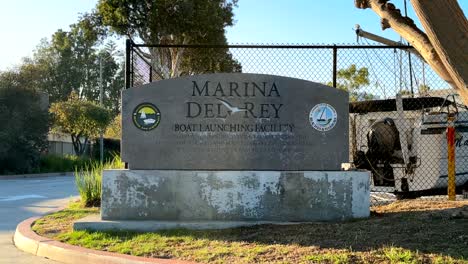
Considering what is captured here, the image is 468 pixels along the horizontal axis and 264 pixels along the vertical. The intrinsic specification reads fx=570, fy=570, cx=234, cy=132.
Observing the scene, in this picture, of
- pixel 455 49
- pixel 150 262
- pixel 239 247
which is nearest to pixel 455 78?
pixel 455 49

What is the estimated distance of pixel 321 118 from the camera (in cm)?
838

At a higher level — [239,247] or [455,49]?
[455,49]

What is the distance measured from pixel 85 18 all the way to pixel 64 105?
502 inches

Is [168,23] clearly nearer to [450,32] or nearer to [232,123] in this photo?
[232,123]

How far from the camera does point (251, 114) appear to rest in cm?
838

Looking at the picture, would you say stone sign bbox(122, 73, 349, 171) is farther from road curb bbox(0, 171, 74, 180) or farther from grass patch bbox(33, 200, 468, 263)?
road curb bbox(0, 171, 74, 180)

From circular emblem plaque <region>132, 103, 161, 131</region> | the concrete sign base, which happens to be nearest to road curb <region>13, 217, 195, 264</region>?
the concrete sign base

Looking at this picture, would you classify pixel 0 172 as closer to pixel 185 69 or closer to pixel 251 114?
pixel 185 69

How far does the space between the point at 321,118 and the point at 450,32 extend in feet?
10.3

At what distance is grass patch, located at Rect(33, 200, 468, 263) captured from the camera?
5.99 m

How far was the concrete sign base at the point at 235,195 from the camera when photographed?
313 inches

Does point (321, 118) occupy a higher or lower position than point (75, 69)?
lower

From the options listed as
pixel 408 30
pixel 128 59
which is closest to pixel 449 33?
pixel 408 30

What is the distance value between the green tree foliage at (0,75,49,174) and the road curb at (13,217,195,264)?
73.0 feet
